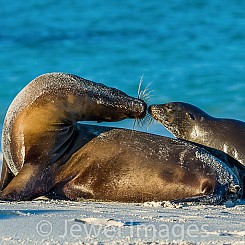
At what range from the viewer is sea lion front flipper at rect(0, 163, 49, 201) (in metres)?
6.03

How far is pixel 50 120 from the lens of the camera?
6.33 m

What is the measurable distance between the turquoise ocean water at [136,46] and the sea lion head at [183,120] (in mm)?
3338

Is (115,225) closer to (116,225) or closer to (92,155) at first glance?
(116,225)

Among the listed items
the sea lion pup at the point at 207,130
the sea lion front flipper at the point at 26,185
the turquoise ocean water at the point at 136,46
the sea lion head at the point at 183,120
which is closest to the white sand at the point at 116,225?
the sea lion front flipper at the point at 26,185

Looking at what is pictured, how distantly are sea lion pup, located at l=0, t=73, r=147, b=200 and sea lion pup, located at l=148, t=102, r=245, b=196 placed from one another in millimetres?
458

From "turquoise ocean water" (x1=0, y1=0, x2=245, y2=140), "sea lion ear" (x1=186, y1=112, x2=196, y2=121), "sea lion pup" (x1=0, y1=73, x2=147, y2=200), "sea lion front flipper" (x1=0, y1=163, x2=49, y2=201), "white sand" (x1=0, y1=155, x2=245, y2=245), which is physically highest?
"turquoise ocean water" (x1=0, y1=0, x2=245, y2=140)

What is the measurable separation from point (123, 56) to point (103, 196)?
1049cm

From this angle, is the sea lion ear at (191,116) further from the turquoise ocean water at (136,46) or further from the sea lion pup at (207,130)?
the turquoise ocean water at (136,46)

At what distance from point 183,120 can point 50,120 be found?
128cm

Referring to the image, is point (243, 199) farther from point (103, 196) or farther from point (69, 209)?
point (69, 209)

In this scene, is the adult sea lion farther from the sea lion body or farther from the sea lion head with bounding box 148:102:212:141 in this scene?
the sea lion head with bounding box 148:102:212:141

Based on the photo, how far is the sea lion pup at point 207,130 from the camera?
272 inches

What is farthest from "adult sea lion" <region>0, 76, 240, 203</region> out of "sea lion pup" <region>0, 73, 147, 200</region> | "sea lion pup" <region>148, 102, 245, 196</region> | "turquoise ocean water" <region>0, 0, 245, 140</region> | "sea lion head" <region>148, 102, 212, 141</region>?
"turquoise ocean water" <region>0, 0, 245, 140</region>

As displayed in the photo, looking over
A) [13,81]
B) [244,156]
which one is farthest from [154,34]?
[244,156]
